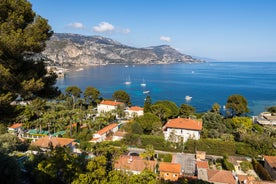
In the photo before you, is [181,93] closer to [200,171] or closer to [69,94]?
[69,94]

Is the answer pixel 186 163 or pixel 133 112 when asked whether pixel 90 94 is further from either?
pixel 186 163

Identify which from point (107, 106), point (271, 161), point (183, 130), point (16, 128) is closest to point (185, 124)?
point (183, 130)

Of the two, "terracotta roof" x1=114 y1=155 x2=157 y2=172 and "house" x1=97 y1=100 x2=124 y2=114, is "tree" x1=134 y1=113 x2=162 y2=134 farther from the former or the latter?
"house" x1=97 y1=100 x2=124 y2=114

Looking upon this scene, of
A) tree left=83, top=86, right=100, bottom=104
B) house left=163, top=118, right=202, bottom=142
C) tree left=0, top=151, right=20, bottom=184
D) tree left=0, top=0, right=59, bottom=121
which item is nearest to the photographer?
tree left=0, top=0, right=59, bottom=121

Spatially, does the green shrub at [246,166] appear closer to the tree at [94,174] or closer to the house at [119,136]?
the house at [119,136]

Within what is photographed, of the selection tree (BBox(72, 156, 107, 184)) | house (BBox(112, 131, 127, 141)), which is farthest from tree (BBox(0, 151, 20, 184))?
house (BBox(112, 131, 127, 141))

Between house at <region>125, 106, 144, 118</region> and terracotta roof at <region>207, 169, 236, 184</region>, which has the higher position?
terracotta roof at <region>207, 169, 236, 184</region>
